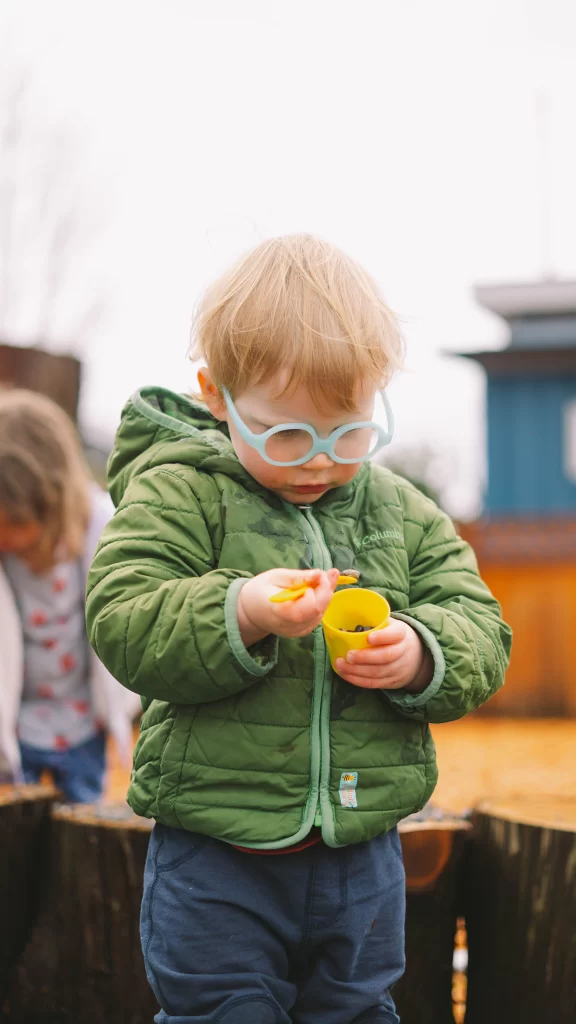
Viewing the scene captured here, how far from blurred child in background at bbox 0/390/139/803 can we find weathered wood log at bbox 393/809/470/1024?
148 cm

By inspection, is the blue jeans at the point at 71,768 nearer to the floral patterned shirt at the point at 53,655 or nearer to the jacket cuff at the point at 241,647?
the floral patterned shirt at the point at 53,655

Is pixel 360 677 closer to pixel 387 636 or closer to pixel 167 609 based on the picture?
pixel 387 636

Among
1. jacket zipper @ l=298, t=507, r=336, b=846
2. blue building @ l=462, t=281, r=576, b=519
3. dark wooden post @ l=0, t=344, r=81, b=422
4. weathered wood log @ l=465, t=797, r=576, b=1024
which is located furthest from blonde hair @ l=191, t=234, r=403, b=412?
blue building @ l=462, t=281, r=576, b=519

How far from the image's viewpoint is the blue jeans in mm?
3727

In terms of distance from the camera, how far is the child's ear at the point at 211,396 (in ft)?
5.59

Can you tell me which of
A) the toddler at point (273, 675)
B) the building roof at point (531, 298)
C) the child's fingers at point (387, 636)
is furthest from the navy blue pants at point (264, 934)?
the building roof at point (531, 298)

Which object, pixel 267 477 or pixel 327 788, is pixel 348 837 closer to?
pixel 327 788

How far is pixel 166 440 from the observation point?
1.80 meters

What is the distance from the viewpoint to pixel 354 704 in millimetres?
1652

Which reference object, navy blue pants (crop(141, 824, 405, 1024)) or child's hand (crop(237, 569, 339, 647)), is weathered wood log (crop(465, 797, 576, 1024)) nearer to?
navy blue pants (crop(141, 824, 405, 1024))

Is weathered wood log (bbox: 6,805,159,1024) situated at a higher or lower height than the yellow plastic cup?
lower

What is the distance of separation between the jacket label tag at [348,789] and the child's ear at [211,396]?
1.79ft

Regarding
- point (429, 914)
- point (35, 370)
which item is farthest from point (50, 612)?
point (429, 914)

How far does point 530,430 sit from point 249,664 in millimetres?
13137
